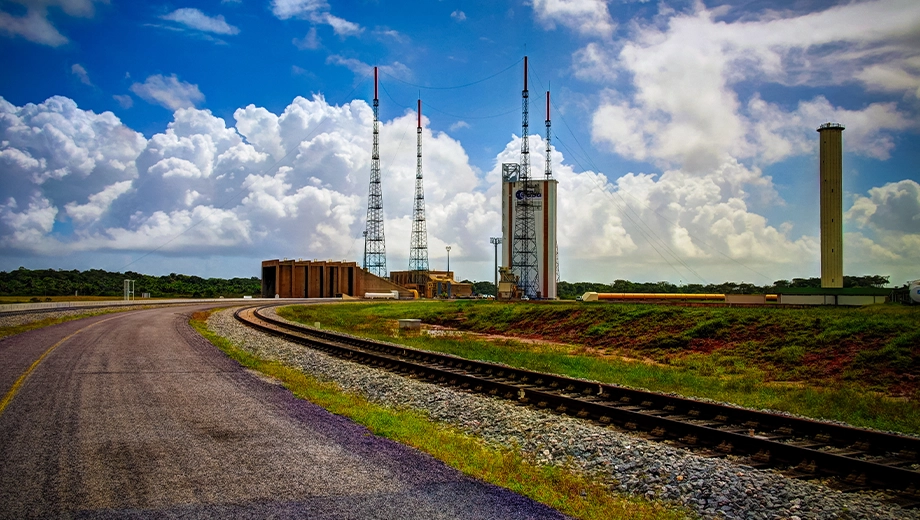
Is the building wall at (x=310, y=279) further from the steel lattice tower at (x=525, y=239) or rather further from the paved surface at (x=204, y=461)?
the paved surface at (x=204, y=461)

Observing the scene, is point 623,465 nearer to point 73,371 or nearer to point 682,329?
point 73,371

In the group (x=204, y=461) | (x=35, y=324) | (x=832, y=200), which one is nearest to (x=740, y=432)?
(x=204, y=461)

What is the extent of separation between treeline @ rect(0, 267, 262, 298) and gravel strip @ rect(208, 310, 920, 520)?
3500 inches

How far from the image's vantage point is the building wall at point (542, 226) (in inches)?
3679

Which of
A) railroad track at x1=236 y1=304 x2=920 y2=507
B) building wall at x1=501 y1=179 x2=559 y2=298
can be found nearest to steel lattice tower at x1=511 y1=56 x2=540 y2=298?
building wall at x1=501 y1=179 x2=559 y2=298

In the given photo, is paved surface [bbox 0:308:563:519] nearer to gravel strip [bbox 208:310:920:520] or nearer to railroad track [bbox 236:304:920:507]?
gravel strip [bbox 208:310:920:520]

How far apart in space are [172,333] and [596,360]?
20414 millimetres

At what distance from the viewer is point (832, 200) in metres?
55.6

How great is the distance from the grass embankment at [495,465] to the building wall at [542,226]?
262 feet

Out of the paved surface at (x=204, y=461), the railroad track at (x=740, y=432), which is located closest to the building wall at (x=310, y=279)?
the paved surface at (x=204, y=461)

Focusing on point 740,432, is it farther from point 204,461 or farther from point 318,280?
point 318,280

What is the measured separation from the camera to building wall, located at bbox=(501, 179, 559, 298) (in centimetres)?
9344

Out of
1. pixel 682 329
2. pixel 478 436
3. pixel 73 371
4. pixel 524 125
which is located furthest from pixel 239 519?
pixel 524 125

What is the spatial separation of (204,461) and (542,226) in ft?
288
